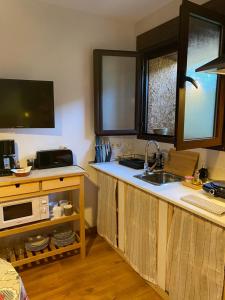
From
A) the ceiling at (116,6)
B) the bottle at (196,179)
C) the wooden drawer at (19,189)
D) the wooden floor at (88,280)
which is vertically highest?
the ceiling at (116,6)

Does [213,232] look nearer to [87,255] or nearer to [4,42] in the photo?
[87,255]

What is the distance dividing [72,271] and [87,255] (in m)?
0.26

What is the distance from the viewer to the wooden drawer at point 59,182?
2.01m

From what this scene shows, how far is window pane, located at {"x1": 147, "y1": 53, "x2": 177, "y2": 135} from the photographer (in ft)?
7.69

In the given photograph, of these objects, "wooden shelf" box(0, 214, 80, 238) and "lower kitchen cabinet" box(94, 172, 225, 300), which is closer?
"lower kitchen cabinet" box(94, 172, 225, 300)

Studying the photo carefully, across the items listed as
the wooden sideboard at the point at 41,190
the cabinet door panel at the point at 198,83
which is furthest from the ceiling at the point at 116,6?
the wooden sideboard at the point at 41,190

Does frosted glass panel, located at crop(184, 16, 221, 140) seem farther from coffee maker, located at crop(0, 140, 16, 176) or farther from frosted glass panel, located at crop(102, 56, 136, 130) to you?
coffee maker, located at crop(0, 140, 16, 176)

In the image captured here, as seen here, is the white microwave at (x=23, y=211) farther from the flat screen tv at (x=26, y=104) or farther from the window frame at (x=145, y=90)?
the window frame at (x=145, y=90)

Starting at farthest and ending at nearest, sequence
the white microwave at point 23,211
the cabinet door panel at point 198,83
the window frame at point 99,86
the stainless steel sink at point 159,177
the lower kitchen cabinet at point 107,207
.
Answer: the window frame at point 99,86 → the lower kitchen cabinet at point 107,207 → the stainless steel sink at point 159,177 → the white microwave at point 23,211 → the cabinet door panel at point 198,83

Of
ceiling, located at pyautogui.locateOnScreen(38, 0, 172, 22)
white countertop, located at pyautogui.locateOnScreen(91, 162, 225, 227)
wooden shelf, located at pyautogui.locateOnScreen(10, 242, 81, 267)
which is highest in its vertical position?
ceiling, located at pyautogui.locateOnScreen(38, 0, 172, 22)

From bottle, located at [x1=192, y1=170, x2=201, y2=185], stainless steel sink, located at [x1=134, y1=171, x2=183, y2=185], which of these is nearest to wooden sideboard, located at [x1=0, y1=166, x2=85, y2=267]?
stainless steel sink, located at [x1=134, y1=171, x2=183, y2=185]

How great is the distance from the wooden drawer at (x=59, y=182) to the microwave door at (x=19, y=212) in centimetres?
16

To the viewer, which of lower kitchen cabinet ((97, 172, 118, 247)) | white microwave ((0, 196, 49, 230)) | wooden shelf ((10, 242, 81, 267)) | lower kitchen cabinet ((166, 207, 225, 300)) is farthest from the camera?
lower kitchen cabinet ((97, 172, 118, 247))

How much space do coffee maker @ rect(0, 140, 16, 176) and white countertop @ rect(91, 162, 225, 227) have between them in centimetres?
85
